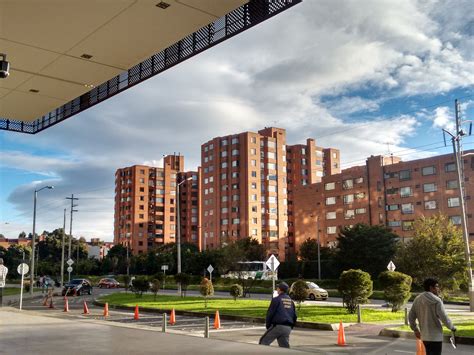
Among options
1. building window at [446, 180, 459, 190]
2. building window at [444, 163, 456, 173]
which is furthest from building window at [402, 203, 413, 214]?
building window at [444, 163, 456, 173]

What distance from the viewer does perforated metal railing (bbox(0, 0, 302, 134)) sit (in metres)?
8.32

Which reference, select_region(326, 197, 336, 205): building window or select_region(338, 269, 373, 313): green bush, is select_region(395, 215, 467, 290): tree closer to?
select_region(338, 269, 373, 313): green bush

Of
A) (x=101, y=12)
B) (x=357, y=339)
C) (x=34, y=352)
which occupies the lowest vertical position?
(x=357, y=339)

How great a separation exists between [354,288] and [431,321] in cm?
1474

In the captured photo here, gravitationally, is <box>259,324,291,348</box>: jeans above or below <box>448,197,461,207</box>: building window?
below

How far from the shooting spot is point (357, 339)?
15.8m

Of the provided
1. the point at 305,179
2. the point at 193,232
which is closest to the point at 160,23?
the point at 305,179

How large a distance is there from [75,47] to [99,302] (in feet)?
84.1

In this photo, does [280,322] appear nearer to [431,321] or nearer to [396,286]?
[431,321]

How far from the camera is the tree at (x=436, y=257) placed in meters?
30.8

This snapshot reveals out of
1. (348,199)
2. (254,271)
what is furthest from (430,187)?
(254,271)

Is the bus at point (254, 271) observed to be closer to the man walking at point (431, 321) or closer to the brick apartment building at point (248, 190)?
the brick apartment building at point (248, 190)

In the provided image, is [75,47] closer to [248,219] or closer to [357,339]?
[357,339]

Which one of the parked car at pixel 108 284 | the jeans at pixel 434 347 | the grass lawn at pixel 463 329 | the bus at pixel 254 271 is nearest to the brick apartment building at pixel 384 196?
the bus at pixel 254 271
